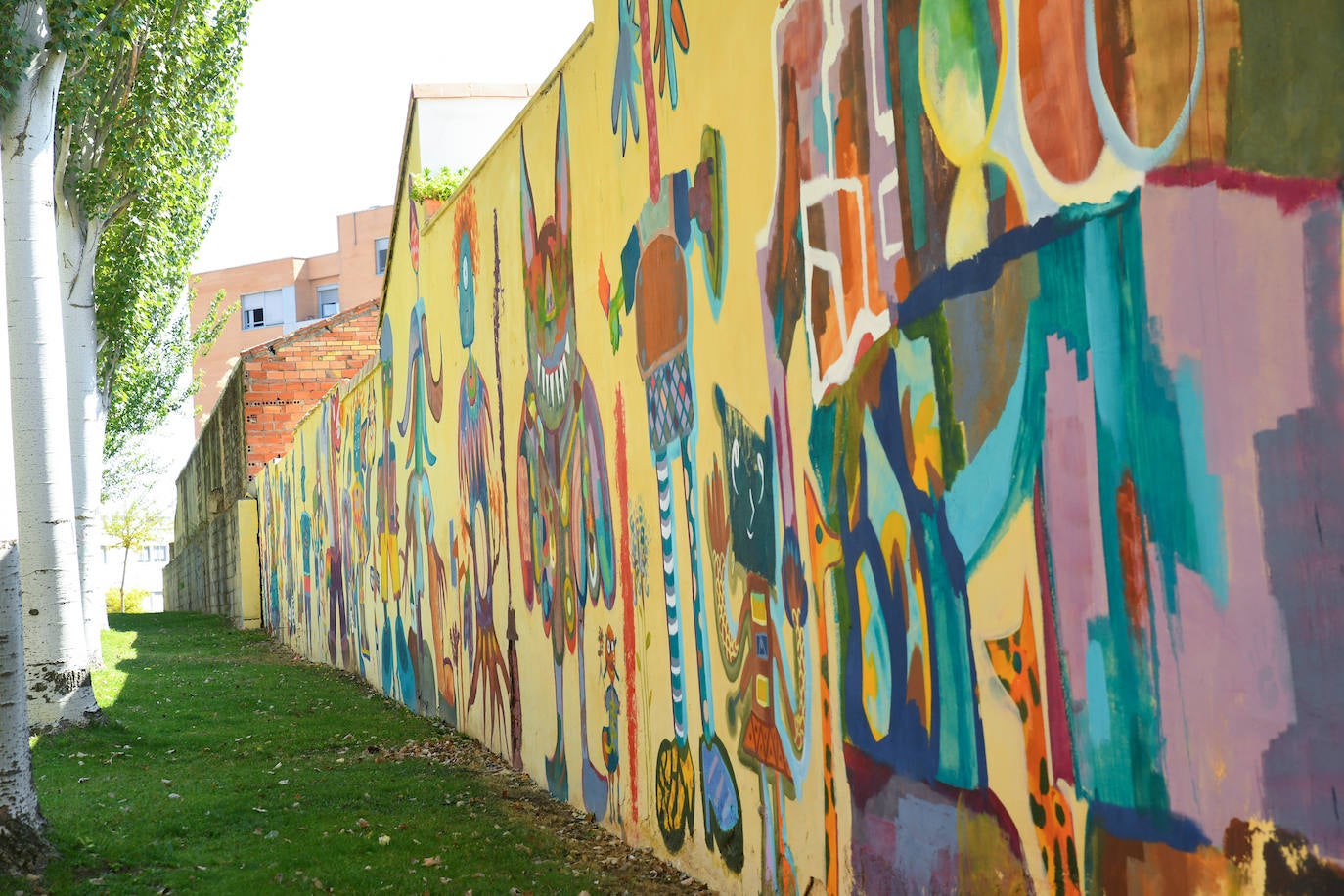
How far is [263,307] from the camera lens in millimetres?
53844

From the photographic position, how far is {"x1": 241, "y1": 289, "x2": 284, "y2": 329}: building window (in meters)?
53.6

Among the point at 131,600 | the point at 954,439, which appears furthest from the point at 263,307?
the point at 954,439

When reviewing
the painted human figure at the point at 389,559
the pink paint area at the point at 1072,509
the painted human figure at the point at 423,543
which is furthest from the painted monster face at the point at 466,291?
the pink paint area at the point at 1072,509

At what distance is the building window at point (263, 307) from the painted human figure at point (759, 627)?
51.9 m

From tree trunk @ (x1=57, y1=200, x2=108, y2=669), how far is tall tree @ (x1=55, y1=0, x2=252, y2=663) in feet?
0.05

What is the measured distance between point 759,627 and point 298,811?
3098 millimetres

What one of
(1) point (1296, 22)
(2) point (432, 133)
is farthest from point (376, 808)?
(2) point (432, 133)

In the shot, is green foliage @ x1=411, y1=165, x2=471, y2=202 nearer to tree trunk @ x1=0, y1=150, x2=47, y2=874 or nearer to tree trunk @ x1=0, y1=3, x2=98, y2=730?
tree trunk @ x1=0, y1=3, x2=98, y2=730

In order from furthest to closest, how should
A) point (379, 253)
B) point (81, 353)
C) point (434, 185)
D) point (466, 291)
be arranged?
point (379, 253) → point (81, 353) → point (434, 185) → point (466, 291)

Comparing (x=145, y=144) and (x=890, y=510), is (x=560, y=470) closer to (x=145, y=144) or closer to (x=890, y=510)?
(x=890, y=510)

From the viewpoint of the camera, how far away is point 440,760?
7.73 metres

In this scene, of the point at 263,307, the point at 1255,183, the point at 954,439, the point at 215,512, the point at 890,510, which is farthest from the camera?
the point at 263,307

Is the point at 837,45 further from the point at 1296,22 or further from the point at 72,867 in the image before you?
the point at 72,867

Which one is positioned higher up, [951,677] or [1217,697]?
[1217,697]
